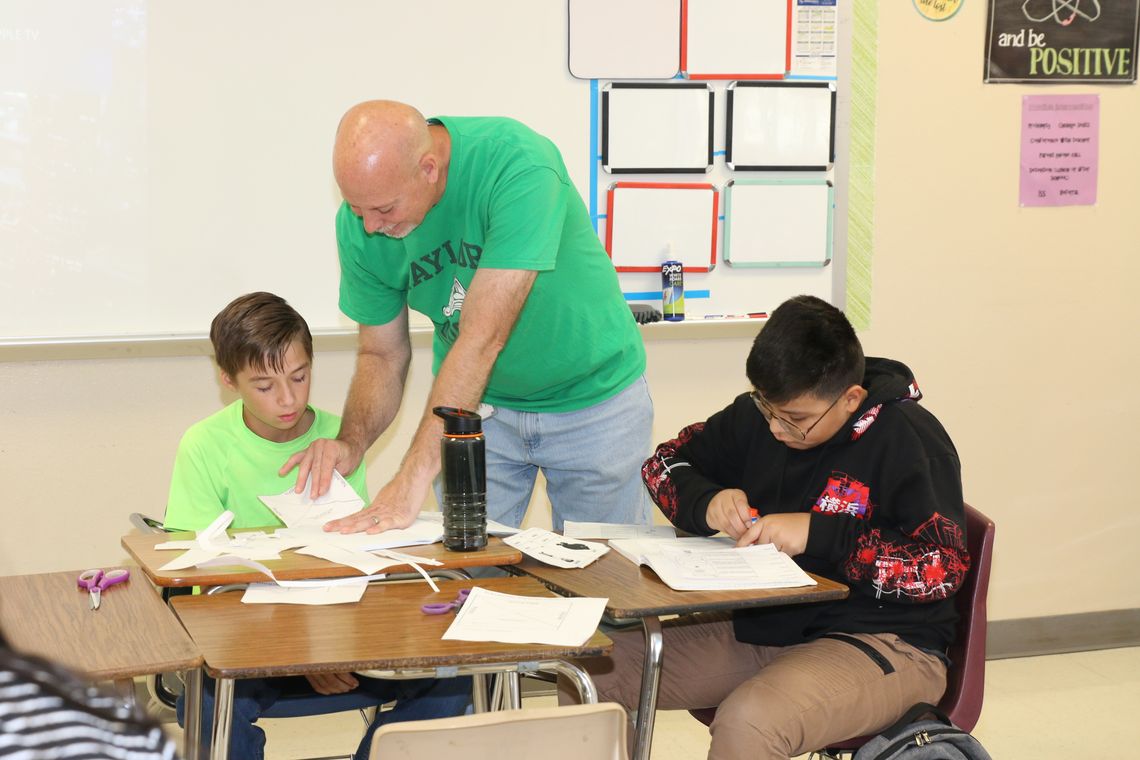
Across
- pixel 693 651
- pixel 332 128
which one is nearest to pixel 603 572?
pixel 693 651

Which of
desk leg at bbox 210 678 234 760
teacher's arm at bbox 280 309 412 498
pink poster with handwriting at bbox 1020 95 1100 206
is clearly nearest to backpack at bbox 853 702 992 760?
desk leg at bbox 210 678 234 760

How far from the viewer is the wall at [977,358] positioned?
3.41 meters

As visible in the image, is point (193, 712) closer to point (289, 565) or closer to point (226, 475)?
point (289, 565)

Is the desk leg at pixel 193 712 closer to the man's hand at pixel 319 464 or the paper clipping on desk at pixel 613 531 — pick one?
the man's hand at pixel 319 464

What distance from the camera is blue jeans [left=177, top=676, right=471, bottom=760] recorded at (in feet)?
7.42

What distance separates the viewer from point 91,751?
0.72m

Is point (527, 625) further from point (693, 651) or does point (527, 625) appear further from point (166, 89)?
point (166, 89)

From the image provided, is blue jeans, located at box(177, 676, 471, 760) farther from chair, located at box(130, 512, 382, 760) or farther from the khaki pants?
A: the khaki pants

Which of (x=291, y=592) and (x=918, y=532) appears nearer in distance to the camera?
(x=291, y=592)

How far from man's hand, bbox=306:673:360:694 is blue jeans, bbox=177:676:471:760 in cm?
3

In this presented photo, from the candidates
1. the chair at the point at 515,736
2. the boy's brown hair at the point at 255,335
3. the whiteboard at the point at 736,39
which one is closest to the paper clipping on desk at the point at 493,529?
the boy's brown hair at the point at 255,335

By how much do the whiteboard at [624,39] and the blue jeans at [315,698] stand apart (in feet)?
6.12

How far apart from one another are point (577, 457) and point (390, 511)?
23.0 inches

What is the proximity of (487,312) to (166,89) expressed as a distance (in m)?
1.38
